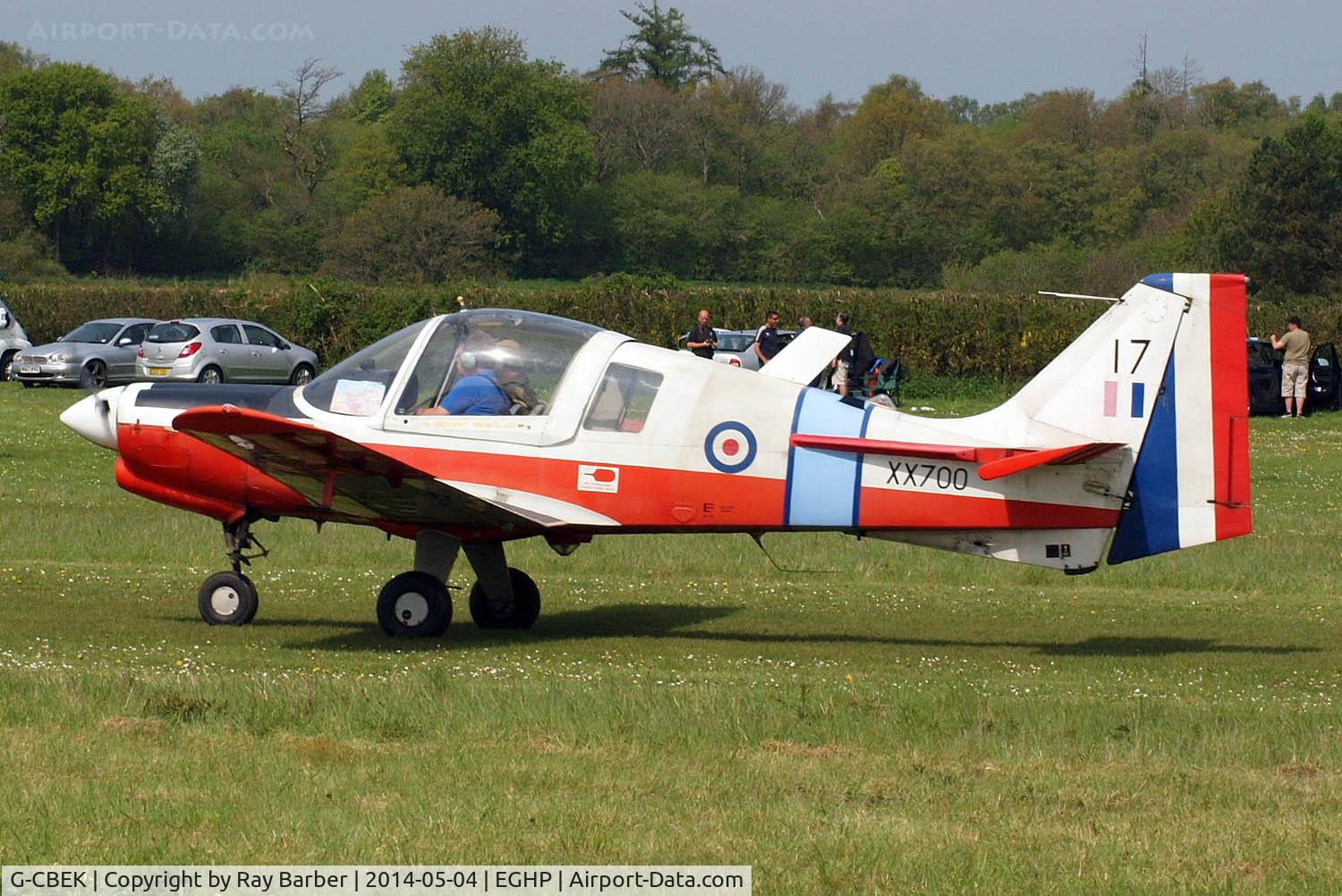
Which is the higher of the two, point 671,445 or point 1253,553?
point 671,445

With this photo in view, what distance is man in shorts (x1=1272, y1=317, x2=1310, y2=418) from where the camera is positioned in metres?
32.9

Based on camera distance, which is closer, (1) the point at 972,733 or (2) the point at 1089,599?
(1) the point at 972,733

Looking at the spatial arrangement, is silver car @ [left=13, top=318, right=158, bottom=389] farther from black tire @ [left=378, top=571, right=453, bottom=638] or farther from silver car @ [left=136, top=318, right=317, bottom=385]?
black tire @ [left=378, top=571, right=453, bottom=638]

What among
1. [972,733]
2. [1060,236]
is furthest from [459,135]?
[972,733]

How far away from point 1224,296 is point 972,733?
3.54 meters

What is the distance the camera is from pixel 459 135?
100 metres

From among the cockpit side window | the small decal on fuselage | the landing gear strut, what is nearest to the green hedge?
the landing gear strut

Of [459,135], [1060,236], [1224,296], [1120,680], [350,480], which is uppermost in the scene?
[459,135]

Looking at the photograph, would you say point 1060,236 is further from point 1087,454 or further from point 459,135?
point 1087,454

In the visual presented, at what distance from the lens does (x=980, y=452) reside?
9.98m

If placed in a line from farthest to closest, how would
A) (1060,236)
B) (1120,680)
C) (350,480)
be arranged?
1. (1060,236)
2. (350,480)
3. (1120,680)

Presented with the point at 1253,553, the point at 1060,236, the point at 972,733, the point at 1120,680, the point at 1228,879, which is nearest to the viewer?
the point at 1228,879

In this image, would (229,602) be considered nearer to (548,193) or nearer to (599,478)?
(599,478)

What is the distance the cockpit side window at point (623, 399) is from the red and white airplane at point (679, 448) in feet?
0.04
